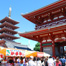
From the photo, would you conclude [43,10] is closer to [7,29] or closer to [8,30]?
[7,29]

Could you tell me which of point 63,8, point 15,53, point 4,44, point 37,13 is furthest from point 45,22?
point 4,44

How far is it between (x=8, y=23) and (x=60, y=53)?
2383cm

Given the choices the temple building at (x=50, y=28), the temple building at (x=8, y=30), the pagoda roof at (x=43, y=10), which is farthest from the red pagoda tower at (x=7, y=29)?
the temple building at (x=50, y=28)

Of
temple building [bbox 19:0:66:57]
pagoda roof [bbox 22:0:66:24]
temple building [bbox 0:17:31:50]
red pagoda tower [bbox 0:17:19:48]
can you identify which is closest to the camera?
pagoda roof [bbox 22:0:66:24]

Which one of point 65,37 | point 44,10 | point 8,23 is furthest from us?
point 8,23

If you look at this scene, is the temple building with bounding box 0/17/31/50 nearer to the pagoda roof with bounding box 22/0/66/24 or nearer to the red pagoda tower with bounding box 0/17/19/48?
the red pagoda tower with bounding box 0/17/19/48

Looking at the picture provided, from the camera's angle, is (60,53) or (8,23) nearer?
(60,53)

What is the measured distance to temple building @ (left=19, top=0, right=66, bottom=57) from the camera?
12.7 metres

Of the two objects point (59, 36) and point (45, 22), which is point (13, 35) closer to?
point (45, 22)

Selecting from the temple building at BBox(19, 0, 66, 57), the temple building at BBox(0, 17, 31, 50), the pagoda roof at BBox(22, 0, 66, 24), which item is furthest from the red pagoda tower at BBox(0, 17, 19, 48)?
the temple building at BBox(19, 0, 66, 57)

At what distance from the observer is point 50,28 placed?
12.0m

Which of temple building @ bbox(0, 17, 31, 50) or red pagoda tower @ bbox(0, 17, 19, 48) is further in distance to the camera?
red pagoda tower @ bbox(0, 17, 19, 48)

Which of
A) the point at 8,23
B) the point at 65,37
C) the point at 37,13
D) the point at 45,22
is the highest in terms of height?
the point at 8,23

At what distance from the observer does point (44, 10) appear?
46.1 ft
